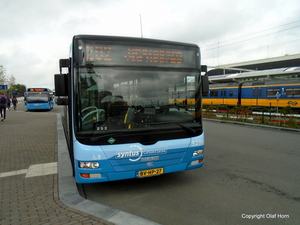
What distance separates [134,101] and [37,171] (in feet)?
10.6

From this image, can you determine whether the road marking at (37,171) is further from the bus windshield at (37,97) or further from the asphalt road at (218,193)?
the bus windshield at (37,97)

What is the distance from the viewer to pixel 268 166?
6.25 meters

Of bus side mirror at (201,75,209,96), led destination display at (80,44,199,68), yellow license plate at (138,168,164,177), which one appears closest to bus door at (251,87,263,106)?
bus side mirror at (201,75,209,96)

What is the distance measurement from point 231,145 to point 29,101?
25226mm

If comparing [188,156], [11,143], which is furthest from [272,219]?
[11,143]

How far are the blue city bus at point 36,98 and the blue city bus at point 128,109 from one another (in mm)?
25535

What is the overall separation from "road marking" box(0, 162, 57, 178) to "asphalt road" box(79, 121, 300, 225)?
1243 mm

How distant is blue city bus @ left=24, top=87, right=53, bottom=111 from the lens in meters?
27.3

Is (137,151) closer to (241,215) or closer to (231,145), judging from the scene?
(241,215)

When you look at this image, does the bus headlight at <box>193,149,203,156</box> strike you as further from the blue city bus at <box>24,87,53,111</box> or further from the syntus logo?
the blue city bus at <box>24,87,53,111</box>

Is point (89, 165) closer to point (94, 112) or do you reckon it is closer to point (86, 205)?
point (86, 205)

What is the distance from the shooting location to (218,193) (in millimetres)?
4539

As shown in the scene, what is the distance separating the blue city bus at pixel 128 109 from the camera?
4.15 meters

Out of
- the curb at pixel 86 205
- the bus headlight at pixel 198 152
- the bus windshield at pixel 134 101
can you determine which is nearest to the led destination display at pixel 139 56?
the bus windshield at pixel 134 101
